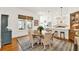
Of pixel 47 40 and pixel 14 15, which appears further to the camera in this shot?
pixel 47 40

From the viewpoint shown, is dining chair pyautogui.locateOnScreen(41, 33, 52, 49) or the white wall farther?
dining chair pyautogui.locateOnScreen(41, 33, 52, 49)

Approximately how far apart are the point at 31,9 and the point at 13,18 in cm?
43

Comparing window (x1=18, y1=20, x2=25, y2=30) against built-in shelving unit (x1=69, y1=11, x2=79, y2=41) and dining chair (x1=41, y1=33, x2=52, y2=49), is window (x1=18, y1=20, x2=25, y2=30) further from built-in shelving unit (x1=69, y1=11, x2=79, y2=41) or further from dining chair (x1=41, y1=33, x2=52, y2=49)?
built-in shelving unit (x1=69, y1=11, x2=79, y2=41)

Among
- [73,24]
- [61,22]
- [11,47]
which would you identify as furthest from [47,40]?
[11,47]

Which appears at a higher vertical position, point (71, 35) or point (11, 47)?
point (71, 35)

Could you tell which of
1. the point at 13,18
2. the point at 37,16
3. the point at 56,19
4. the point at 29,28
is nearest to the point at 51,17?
the point at 56,19

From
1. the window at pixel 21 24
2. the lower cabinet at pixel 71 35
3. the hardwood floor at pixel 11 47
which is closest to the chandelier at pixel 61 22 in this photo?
the lower cabinet at pixel 71 35

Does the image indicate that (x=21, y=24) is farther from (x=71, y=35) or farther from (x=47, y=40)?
(x=71, y=35)

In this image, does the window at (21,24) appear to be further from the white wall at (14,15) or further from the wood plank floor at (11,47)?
the wood plank floor at (11,47)

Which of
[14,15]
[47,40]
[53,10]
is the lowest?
[47,40]

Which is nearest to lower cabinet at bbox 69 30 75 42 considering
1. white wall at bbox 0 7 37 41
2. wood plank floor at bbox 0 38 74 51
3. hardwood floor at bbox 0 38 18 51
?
wood plank floor at bbox 0 38 74 51
